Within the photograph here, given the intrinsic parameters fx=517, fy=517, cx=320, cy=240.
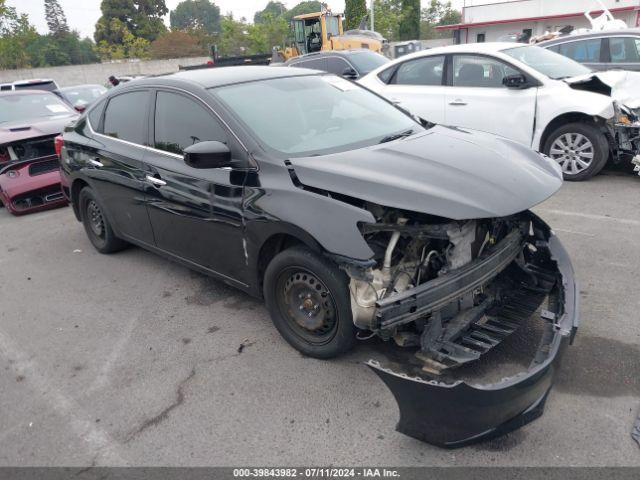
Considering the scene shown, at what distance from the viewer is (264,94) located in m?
3.80

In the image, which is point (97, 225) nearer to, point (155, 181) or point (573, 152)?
point (155, 181)

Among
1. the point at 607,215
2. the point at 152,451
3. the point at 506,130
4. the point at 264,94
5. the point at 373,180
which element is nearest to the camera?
the point at 152,451

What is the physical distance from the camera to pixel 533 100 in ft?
21.2

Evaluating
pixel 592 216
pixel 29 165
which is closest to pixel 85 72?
pixel 29 165

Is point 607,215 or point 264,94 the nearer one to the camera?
point 264,94

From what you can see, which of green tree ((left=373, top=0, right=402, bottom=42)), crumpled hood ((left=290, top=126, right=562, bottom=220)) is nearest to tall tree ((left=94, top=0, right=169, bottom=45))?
green tree ((left=373, top=0, right=402, bottom=42))

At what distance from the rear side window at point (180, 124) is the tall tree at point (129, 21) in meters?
72.4

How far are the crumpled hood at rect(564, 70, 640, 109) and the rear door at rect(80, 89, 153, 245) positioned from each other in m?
5.17

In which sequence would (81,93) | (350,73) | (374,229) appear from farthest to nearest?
(81,93) < (350,73) < (374,229)

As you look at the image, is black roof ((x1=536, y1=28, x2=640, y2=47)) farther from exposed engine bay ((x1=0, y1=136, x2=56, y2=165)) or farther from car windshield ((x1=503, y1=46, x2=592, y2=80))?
exposed engine bay ((x1=0, y1=136, x2=56, y2=165))

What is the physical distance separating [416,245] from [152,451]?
1776 millimetres

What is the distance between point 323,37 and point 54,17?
285 ft

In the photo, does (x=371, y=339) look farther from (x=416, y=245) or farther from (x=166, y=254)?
(x=166, y=254)

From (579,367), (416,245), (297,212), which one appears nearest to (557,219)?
(579,367)
